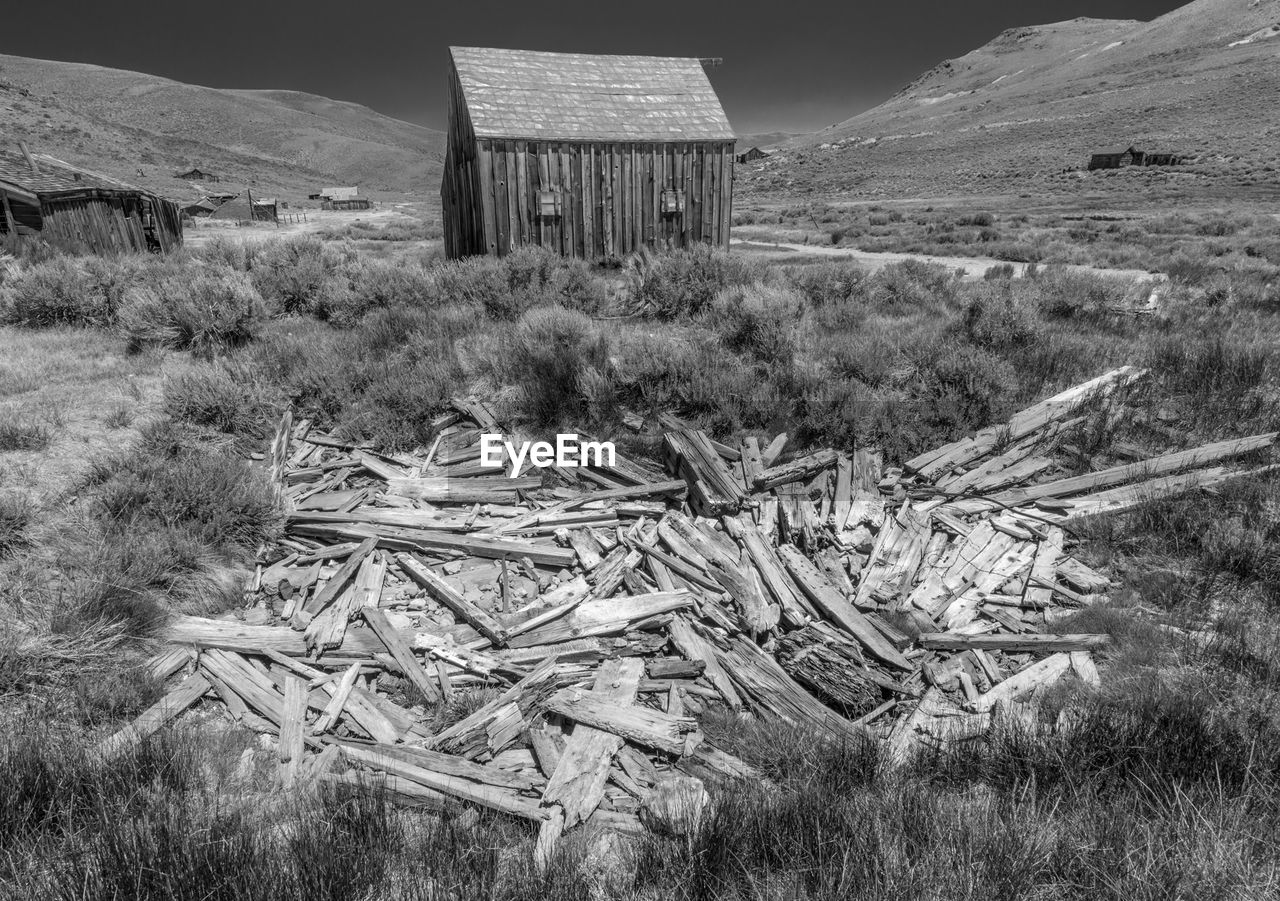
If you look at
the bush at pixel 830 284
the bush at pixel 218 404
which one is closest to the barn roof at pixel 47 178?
the bush at pixel 218 404

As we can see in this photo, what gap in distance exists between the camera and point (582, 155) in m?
15.8

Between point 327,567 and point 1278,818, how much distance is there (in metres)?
5.38

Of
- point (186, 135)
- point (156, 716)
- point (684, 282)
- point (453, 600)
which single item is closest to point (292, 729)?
point (156, 716)

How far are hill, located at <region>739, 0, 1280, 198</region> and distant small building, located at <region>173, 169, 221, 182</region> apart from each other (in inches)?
2309

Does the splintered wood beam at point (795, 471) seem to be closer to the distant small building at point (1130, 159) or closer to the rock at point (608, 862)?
the rock at point (608, 862)

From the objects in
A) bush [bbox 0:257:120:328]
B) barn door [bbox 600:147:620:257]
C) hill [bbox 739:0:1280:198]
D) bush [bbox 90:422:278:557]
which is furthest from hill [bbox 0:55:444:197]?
hill [bbox 739:0:1280:198]

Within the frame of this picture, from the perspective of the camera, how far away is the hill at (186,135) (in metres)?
59.8

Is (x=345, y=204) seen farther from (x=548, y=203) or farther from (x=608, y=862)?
(x=608, y=862)

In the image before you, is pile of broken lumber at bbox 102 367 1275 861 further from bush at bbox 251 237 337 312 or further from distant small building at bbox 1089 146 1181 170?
distant small building at bbox 1089 146 1181 170

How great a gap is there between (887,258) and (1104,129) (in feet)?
254

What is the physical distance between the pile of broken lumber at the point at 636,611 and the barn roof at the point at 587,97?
11695 millimetres

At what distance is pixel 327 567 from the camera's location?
5.02 metres

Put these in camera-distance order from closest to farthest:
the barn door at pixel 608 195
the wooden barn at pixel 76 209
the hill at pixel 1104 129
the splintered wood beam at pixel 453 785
A: the splintered wood beam at pixel 453 785 < the barn door at pixel 608 195 < the wooden barn at pixel 76 209 < the hill at pixel 1104 129

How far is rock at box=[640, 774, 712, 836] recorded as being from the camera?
261 centimetres
